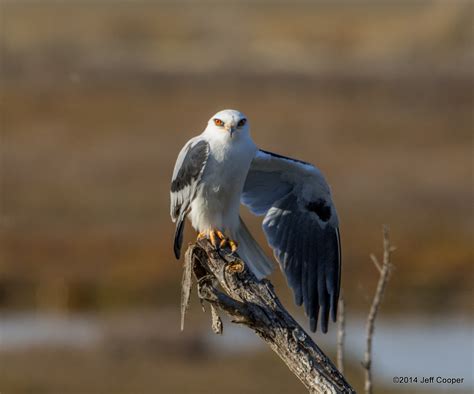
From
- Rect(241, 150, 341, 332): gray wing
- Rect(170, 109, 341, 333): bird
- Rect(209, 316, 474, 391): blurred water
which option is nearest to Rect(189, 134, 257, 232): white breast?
Rect(170, 109, 341, 333): bird

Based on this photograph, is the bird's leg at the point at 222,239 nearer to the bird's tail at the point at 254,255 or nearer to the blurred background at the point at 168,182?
the bird's tail at the point at 254,255

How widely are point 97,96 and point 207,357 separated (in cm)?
1726

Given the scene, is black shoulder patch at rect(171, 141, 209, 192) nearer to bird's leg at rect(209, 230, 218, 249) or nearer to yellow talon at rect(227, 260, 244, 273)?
bird's leg at rect(209, 230, 218, 249)

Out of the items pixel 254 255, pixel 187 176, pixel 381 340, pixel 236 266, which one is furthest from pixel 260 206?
pixel 381 340

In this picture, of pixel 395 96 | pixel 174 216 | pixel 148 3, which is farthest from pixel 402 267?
pixel 148 3

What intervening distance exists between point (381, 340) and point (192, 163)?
Answer: 21.1ft

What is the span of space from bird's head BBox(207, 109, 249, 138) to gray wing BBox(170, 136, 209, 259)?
12cm

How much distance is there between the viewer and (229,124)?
8078 millimetres

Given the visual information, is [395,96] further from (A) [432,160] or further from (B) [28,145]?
(B) [28,145]

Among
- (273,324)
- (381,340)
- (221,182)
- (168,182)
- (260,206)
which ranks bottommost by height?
(381,340)

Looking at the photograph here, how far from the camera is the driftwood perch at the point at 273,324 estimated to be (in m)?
6.36

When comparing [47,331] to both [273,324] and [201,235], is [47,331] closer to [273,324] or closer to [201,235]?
[201,235]

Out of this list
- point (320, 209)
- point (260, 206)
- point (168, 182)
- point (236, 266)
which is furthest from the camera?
point (168, 182)

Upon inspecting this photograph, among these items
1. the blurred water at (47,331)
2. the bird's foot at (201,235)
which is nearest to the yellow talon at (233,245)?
the bird's foot at (201,235)
